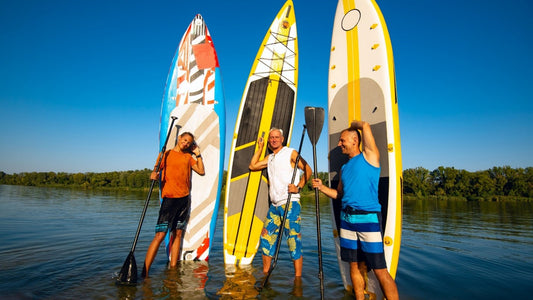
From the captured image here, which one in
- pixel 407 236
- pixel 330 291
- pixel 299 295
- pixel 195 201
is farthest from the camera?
pixel 407 236

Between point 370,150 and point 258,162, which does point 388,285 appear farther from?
point 258,162

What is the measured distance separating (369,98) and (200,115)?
10.6 feet

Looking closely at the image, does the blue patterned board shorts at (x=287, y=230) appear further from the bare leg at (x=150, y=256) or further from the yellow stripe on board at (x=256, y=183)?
the bare leg at (x=150, y=256)

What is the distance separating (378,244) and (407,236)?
20.7 feet

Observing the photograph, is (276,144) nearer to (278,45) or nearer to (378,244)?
(378,244)

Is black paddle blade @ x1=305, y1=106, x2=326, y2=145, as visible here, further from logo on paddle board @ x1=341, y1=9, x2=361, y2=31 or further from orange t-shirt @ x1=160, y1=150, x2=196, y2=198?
orange t-shirt @ x1=160, y1=150, x2=196, y2=198

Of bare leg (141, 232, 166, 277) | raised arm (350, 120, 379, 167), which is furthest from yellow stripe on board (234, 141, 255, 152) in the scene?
raised arm (350, 120, 379, 167)

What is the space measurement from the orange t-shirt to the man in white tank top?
1290mm

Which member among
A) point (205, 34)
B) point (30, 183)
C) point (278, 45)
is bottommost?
point (30, 183)

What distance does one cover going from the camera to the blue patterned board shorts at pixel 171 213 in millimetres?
3904

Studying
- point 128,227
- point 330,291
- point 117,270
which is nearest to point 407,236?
point 330,291

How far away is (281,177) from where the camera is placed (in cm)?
380

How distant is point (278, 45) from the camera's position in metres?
5.39

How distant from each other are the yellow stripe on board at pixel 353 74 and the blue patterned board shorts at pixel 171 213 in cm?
277
